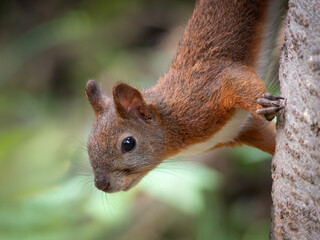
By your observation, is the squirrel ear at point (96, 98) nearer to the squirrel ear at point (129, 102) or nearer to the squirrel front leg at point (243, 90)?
the squirrel ear at point (129, 102)

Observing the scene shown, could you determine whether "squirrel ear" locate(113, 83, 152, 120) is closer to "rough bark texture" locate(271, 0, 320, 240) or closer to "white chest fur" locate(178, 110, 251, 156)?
"white chest fur" locate(178, 110, 251, 156)

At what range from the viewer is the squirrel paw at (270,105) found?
192 centimetres

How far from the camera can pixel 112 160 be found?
2561 mm

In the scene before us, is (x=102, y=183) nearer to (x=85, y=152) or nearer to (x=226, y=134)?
(x=226, y=134)

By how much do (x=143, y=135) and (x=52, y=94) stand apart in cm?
398

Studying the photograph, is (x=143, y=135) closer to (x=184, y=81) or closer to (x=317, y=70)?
(x=184, y=81)

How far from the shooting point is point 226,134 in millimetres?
2633

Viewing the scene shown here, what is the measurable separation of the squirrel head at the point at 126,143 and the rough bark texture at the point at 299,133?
854mm

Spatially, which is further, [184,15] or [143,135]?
[184,15]

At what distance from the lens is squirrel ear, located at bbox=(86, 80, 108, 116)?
2791 millimetres

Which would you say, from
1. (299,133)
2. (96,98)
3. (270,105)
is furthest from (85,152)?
(299,133)

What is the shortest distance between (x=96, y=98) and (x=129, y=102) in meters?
0.28

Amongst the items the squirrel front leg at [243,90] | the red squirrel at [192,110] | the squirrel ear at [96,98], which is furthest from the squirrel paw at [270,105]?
the squirrel ear at [96,98]

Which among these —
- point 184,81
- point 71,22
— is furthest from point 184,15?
point 184,81
